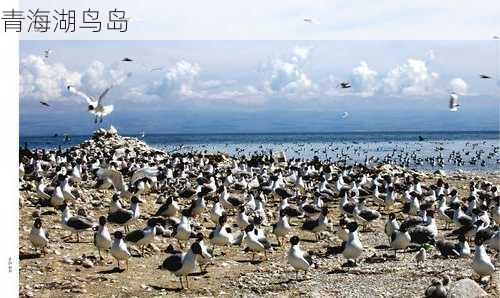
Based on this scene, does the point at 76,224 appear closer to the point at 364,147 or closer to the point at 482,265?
the point at 482,265

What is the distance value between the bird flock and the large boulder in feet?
0.91

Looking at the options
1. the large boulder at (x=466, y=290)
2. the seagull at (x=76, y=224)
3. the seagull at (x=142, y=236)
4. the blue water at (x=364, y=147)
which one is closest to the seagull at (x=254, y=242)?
the seagull at (x=142, y=236)

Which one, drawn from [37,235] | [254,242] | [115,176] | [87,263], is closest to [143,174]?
[115,176]

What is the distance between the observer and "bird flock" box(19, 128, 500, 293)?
18547 mm

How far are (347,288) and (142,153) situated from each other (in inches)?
1497

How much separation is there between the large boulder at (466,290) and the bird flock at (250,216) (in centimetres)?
28

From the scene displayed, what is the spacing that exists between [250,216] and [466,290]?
11597 mm

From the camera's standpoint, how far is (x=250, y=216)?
2566 cm

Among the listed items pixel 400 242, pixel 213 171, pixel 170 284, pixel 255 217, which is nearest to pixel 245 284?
pixel 170 284

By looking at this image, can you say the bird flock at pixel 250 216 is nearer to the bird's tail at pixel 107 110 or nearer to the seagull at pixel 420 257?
the seagull at pixel 420 257

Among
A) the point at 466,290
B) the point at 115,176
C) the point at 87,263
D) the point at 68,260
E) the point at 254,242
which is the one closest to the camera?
the point at 466,290

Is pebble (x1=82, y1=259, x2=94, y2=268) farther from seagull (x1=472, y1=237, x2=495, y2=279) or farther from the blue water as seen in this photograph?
the blue water

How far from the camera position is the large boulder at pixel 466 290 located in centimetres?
1474

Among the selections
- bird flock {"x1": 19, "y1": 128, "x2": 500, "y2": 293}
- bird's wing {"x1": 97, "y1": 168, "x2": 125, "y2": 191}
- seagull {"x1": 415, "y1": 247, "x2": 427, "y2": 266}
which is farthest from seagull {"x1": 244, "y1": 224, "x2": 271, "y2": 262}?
bird's wing {"x1": 97, "y1": 168, "x2": 125, "y2": 191}
